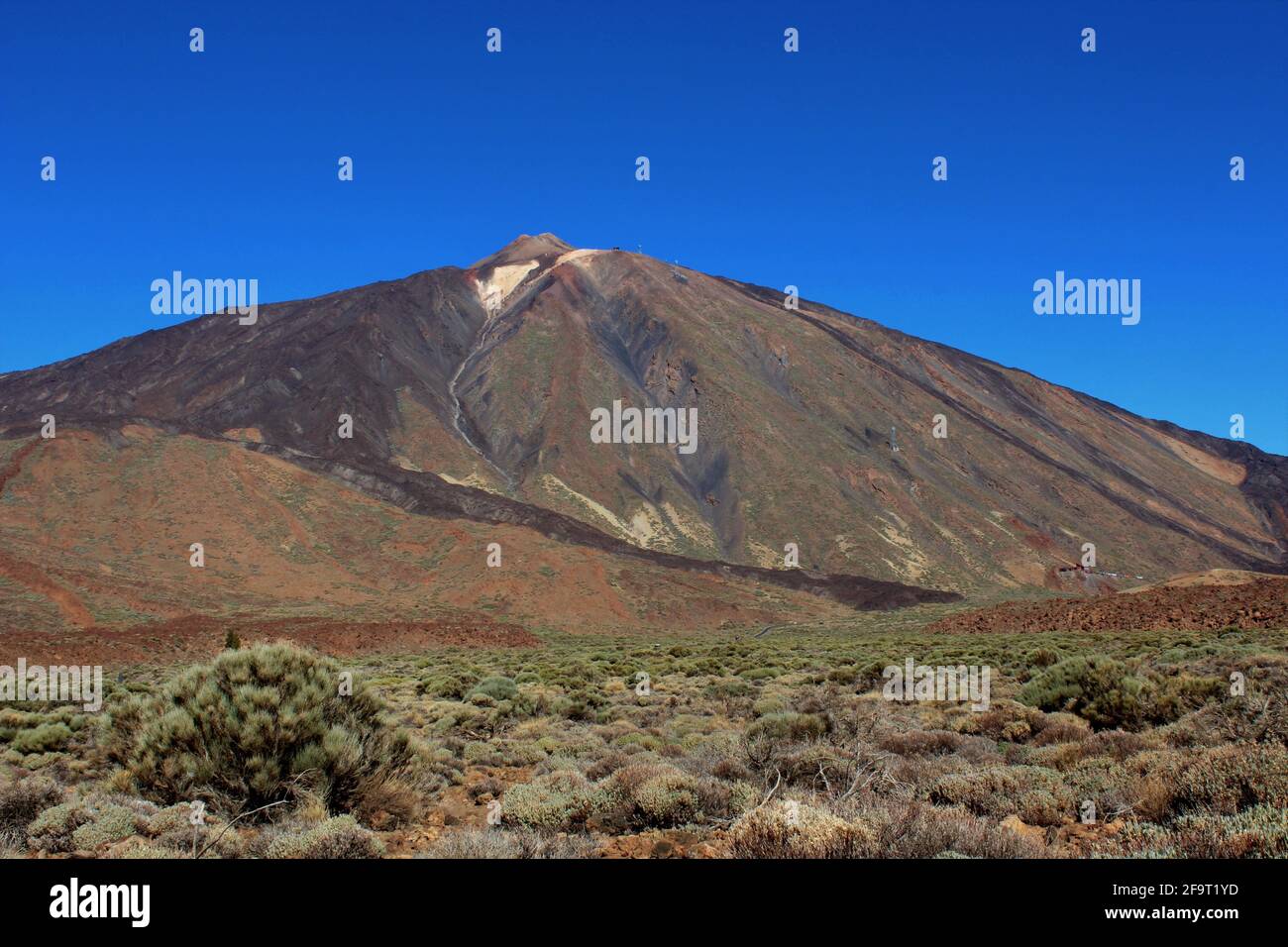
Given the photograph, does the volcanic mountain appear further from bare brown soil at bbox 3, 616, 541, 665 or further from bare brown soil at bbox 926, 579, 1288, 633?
bare brown soil at bbox 926, 579, 1288, 633

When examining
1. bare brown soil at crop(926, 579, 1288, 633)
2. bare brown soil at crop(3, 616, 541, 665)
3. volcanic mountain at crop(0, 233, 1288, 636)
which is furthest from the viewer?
volcanic mountain at crop(0, 233, 1288, 636)

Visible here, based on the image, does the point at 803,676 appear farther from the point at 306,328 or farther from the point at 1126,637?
the point at 306,328

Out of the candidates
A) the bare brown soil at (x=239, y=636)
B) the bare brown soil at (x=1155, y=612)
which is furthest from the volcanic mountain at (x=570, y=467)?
the bare brown soil at (x=1155, y=612)

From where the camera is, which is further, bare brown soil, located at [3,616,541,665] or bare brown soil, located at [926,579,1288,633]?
bare brown soil, located at [3,616,541,665]

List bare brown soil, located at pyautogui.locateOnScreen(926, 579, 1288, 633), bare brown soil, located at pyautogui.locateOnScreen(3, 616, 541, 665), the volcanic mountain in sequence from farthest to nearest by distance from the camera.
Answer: the volcanic mountain, bare brown soil, located at pyautogui.locateOnScreen(3, 616, 541, 665), bare brown soil, located at pyautogui.locateOnScreen(926, 579, 1288, 633)

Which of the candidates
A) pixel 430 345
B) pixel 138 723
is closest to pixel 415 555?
pixel 138 723

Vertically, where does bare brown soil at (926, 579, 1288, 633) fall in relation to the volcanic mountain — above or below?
below

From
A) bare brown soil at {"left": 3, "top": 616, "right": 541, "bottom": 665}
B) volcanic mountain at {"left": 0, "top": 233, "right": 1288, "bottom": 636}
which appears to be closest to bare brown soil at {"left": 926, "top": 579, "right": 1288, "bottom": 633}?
volcanic mountain at {"left": 0, "top": 233, "right": 1288, "bottom": 636}

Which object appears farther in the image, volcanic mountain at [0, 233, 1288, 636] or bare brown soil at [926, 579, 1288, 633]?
volcanic mountain at [0, 233, 1288, 636]
